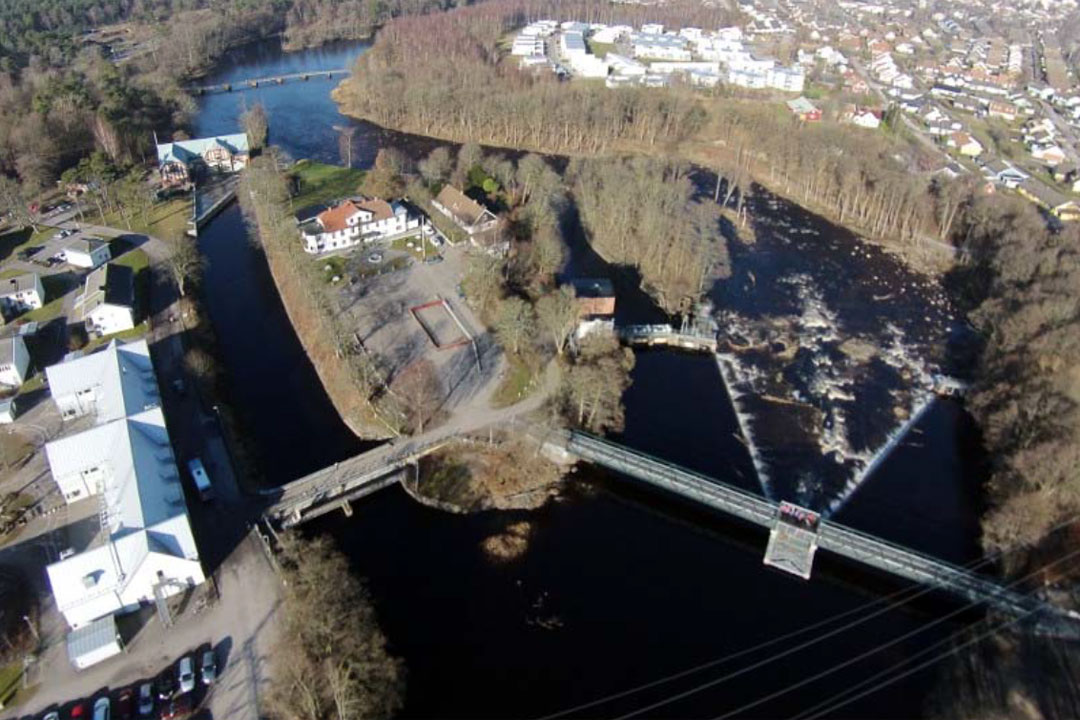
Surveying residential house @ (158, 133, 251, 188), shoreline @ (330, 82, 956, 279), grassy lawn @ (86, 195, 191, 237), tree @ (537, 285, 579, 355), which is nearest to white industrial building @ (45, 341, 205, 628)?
tree @ (537, 285, 579, 355)

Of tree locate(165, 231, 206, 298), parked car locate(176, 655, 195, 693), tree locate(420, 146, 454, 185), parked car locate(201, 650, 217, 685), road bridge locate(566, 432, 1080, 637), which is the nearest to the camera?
parked car locate(176, 655, 195, 693)

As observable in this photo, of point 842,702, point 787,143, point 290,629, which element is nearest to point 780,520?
point 842,702

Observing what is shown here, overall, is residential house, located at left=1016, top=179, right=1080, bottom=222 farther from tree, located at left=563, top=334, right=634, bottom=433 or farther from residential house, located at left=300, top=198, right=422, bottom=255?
residential house, located at left=300, top=198, right=422, bottom=255

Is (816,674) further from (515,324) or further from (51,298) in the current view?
(51,298)

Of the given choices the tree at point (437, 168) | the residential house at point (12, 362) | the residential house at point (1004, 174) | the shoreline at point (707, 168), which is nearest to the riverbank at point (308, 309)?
the tree at point (437, 168)

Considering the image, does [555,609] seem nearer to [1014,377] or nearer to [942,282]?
[1014,377]

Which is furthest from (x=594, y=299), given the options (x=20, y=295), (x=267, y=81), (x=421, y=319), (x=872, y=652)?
(x=267, y=81)

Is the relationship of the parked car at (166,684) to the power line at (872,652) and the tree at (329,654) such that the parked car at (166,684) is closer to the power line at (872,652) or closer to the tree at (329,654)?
the tree at (329,654)
